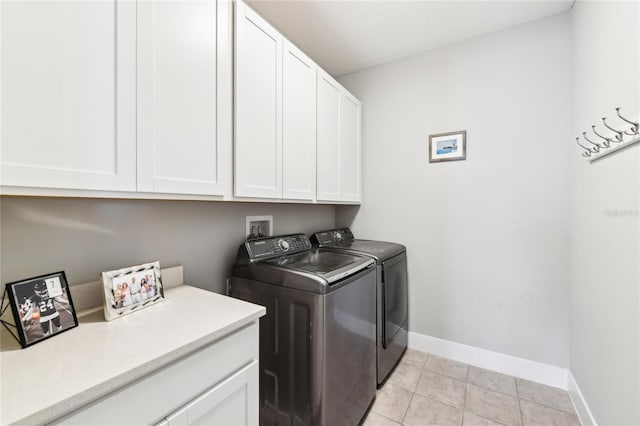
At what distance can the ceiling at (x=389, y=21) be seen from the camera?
5.78 ft

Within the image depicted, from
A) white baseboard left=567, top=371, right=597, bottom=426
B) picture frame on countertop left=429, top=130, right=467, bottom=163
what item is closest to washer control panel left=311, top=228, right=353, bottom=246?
picture frame on countertop left=429, top=130, right=467, bottom=163

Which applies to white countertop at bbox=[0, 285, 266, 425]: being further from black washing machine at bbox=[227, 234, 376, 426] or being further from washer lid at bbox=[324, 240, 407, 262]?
washer lid at bbox=[324, 240, 407, 262]

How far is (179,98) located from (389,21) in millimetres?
1649

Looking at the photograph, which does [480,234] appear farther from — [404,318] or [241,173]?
[241,173]

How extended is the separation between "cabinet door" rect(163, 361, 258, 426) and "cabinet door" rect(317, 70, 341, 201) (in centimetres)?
125

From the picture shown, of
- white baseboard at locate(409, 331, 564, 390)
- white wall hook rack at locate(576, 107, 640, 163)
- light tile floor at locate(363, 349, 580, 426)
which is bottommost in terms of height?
light tile floor at locate(363, 349, 580, 426)

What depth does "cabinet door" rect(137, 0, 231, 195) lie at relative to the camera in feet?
3.15

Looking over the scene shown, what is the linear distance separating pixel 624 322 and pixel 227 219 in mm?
1982

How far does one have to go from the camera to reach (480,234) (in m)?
2.14

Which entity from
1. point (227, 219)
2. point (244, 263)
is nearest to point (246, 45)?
point (227, 219)

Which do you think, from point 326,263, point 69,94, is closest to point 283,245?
point 326,263

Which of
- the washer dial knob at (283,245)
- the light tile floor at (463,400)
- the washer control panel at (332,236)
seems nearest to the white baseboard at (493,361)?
the light tile floor at (463,400)

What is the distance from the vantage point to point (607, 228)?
4.25 feet

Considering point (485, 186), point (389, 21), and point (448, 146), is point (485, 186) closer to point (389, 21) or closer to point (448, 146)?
point (448, 146)
